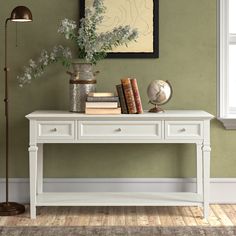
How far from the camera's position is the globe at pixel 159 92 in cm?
468

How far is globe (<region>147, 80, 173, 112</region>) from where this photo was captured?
468 cm

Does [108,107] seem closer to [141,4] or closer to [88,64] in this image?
[88,64]

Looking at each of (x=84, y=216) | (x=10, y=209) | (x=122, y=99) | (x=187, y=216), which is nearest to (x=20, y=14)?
(x=122, y=99)

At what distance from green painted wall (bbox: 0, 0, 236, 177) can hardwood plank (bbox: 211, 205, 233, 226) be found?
282mm

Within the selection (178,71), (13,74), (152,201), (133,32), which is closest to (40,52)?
(13,74)

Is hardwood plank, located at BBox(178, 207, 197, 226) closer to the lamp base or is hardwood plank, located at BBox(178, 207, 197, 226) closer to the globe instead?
the globe

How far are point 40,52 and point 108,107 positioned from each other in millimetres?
813

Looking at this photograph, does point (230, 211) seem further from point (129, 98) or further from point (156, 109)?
point (129, 98)

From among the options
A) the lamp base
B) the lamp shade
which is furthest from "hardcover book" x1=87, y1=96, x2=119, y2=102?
the lamp base

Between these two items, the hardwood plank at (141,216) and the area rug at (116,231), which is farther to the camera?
the hardwood plank at (141,216)

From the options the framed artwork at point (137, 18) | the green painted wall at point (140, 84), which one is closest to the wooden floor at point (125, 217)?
the green painted wall at point (140, 84)

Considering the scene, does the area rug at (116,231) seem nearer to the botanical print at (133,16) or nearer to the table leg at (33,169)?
the table leg at (33,169)

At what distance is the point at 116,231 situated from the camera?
170 inches

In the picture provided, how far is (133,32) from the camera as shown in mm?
4828
